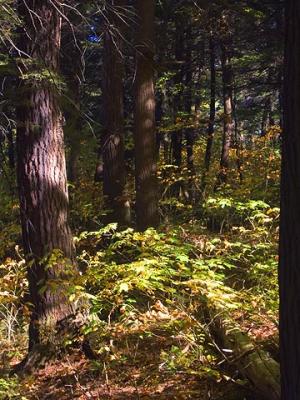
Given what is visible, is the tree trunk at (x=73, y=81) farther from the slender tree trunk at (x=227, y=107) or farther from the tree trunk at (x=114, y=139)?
the slender tree trunk at (x=227, y=107)

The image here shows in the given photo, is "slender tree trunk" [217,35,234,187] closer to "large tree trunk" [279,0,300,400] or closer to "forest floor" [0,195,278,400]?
"forest floor" [0,195,278,400]

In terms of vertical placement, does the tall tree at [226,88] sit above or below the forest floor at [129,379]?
above

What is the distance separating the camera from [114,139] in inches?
449

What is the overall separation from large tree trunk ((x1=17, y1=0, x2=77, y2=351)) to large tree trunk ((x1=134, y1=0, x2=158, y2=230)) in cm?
314

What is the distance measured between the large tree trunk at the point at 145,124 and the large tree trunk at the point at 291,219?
6282 mm

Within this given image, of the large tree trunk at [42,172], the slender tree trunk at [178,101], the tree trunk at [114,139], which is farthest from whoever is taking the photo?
the slender tree trunk at [178,101]

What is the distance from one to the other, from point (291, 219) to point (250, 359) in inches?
69.1

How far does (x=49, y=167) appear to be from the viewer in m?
6.00

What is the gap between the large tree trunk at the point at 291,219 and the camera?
282 centimetres

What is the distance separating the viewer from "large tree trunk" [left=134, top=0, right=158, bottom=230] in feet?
29.5

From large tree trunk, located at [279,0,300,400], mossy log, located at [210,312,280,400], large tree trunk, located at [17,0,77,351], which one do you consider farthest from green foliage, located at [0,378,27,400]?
large tree trunk, located at [279,0,300,400]

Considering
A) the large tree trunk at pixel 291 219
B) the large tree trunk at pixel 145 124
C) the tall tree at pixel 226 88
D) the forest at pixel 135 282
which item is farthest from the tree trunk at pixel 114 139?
the large tree trunk at pixel 291 219

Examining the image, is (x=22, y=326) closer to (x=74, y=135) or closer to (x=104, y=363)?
(x=104, y=363)

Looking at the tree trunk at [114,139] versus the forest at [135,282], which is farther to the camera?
the tree trunk at [114,139]
